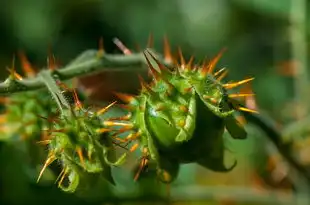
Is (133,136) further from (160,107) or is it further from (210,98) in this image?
(210,98)

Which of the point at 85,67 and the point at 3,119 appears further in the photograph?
the point at 3,119

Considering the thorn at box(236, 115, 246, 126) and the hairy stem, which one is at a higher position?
the hairy stem

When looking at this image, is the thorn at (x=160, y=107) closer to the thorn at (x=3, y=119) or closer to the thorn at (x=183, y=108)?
the thorn at (x=183, y=108)

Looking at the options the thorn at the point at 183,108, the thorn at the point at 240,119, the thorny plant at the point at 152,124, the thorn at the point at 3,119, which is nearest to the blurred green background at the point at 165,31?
the thorn at the point at 3,119

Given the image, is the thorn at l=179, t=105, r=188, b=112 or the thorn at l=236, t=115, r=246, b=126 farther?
the thorn at l=236, t=115, r=246, b=126

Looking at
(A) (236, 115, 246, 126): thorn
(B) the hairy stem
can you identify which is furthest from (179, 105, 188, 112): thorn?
(B) the hairy stem

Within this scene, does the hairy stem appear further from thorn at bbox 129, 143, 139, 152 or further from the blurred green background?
the blurred green background

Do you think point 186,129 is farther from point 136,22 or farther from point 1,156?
point 136,22

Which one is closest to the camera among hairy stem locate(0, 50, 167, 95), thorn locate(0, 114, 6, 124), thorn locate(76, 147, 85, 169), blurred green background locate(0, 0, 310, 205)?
thorn locate(76, 147, 85, 169)

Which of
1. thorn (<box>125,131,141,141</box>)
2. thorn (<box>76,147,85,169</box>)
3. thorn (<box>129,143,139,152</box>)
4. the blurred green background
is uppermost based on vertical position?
thorn (<box>76,147,85,169</box>)

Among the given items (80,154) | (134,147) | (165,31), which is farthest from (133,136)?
(165,31)

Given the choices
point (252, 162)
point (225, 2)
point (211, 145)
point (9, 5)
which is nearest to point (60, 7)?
point (9, 5)
